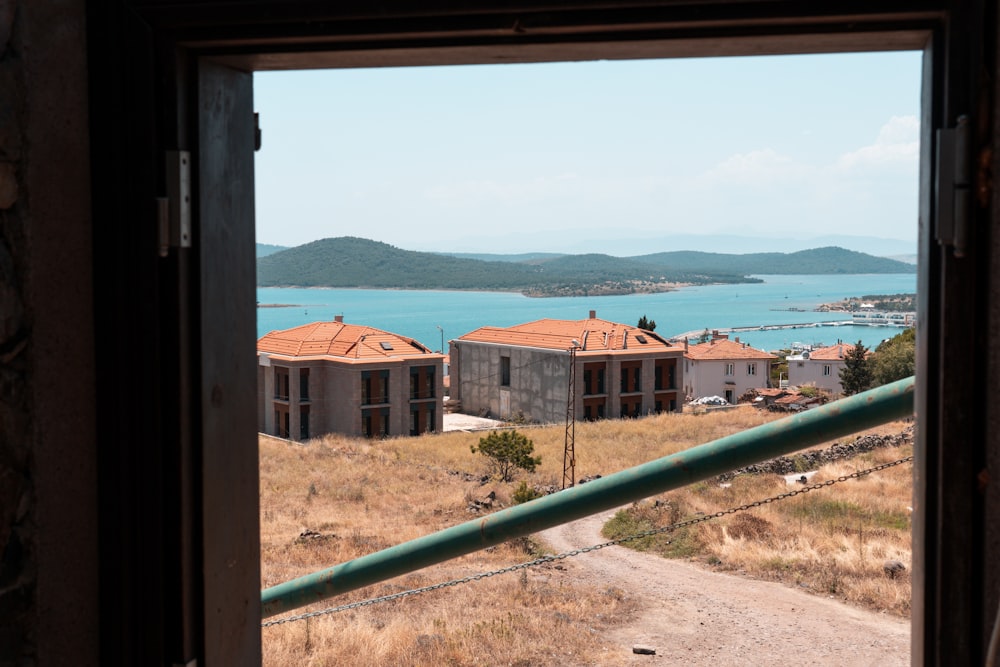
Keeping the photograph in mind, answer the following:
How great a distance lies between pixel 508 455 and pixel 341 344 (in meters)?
17.7

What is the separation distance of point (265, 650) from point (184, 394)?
4.50 metres

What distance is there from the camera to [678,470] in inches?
66.1

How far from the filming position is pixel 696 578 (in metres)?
8.27

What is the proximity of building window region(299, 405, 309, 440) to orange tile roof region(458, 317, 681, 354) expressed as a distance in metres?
9.41

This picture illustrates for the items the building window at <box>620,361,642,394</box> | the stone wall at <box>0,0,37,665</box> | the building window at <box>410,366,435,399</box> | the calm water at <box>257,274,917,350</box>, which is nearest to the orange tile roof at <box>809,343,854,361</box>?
the building window at <box>620,361,642,394</box>

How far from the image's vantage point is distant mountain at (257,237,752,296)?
408 feet

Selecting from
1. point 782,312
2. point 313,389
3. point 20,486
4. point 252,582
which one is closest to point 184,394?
point 20,486

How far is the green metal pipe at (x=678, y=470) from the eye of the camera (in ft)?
5.36

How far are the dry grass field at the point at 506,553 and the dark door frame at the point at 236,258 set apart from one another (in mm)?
4069

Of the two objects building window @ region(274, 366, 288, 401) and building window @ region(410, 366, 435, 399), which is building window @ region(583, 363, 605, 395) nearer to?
building window @ region(410, 366, 435, 399)

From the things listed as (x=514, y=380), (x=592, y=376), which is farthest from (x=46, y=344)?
(x=514, y=380)

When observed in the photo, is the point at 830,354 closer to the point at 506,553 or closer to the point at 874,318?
the point at 506,553

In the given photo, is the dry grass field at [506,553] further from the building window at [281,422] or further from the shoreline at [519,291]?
the shoreline at [519,291]


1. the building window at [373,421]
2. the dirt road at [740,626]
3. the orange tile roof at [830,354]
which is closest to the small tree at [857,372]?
the orange tile roof at [830,354]
